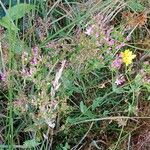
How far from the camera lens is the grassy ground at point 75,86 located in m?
1.30

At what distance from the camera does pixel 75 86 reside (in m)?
1.42

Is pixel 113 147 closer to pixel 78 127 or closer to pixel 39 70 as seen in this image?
pixel 78 127

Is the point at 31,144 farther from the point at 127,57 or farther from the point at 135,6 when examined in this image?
the point at 135,6

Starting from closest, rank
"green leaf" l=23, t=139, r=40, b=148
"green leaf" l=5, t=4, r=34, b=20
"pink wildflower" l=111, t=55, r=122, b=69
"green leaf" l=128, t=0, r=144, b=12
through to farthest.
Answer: "green leaf" l=23, t=139, r=40, b=148
"pink wildflower" l=111, t=55, r=122, b=69
"green leaf" l=5, t=4, r=34, b=20
"green leaf" l=128, t=0, r=144, b=12

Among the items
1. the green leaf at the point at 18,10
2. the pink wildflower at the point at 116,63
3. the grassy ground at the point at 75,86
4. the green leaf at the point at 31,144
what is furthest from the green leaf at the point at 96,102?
the green leaf at the point at 18,10

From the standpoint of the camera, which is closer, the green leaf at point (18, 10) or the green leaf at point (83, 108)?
the green leaf at point (83, 108)

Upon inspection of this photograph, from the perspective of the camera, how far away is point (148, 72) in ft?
4.66

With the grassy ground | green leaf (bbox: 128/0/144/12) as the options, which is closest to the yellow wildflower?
the grassy ground

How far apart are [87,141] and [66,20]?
0.51 metres

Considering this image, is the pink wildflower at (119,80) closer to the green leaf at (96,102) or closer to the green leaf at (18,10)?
the green leaf at (96,102)

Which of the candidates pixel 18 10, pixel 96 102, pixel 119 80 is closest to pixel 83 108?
pixel 96 102

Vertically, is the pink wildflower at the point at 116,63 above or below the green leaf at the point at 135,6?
below

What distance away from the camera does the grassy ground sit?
4.25 feet

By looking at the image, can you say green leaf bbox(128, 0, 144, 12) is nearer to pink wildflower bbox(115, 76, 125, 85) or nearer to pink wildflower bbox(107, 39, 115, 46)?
pink wildflower bbox(107, 39, 115, 46)
